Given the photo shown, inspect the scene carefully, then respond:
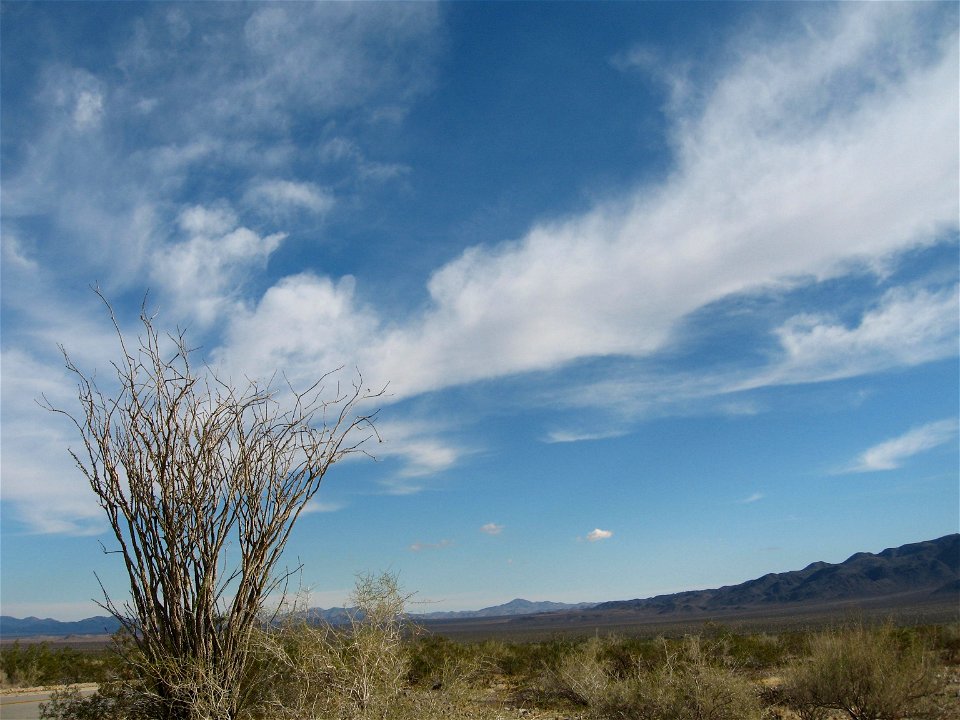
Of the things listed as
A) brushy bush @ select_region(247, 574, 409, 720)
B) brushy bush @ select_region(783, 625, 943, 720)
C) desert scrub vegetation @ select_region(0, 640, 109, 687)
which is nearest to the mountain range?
desert scrub vegetation @ select_region(0, 640, 109, 687)

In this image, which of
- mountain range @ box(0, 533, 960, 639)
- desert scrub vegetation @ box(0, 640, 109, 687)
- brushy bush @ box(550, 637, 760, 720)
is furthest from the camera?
mountain range @ box(0, 533, 960, 639)

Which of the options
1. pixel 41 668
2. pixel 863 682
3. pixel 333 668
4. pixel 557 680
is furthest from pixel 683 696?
pixel 41 668

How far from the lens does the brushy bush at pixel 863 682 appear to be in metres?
10.5

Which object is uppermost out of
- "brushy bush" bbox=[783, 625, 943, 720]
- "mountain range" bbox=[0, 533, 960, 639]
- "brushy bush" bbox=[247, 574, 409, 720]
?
"brushy bush" bbox=[247, 574, 409, 720]

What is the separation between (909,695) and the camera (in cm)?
1062

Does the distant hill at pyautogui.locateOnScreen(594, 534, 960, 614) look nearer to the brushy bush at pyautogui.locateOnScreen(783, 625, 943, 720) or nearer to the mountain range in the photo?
the mountain range

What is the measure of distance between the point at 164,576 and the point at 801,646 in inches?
764

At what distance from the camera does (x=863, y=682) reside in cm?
1078

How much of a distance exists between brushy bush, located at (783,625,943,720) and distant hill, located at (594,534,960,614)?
97983 millimetres

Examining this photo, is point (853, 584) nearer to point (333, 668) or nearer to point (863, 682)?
point (863, 682)

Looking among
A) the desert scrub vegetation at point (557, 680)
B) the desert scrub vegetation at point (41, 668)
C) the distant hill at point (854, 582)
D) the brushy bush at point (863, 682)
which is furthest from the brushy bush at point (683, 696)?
the distant hill at point (854, 582)

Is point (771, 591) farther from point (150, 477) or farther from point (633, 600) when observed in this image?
point (150, 477)

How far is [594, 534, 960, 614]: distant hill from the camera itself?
106 meters

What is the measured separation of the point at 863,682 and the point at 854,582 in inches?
4831
